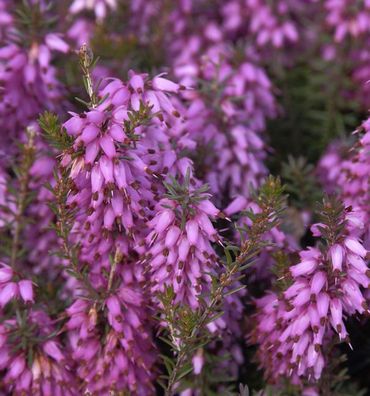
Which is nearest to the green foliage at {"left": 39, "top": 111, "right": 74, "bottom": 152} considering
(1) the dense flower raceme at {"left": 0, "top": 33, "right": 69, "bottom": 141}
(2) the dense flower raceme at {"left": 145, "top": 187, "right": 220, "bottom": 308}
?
(2) the dense flower raceme at {"left": 145, "top": 187, "right": 220, "bottom": 308}

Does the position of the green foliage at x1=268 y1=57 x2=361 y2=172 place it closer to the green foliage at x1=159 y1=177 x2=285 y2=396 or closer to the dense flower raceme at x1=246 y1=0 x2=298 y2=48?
the dense flower raceme at x1=246 y1=0 x2=298 y2=48

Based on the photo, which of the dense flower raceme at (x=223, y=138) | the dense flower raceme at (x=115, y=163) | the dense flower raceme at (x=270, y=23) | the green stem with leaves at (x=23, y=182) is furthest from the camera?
the dense flower raceme at (x=270, y=23)

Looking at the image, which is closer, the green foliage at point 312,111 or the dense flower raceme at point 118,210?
the dense flower raceme at point 118,210

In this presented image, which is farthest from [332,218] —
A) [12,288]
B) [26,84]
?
[26,84]

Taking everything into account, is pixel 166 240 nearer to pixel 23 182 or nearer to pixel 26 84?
pixel 23 182

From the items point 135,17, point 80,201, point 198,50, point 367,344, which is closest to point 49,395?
point 80,201

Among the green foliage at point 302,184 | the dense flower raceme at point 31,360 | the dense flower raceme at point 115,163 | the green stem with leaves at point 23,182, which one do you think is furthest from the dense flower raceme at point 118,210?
the green foliage at point 302,184

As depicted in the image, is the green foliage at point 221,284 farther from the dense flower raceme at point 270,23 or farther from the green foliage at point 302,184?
the dense flower raceme at point 270,23
